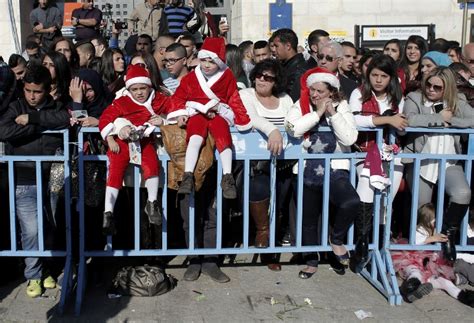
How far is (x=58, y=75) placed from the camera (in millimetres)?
5996

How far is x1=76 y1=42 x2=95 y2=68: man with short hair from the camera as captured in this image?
24.7 feet

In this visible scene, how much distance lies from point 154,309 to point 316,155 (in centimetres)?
184

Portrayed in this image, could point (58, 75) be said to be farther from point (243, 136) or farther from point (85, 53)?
point (243, 136)

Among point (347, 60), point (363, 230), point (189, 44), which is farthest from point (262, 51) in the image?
point (363, 230)

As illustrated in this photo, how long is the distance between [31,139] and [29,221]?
698mm

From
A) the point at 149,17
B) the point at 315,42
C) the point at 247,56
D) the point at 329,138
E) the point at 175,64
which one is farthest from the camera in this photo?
the point at 149,17

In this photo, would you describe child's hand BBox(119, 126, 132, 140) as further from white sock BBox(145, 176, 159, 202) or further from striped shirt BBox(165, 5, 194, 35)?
striped shirt BBox(165, 5, 194, 35)

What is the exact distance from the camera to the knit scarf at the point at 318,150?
5.59 meters

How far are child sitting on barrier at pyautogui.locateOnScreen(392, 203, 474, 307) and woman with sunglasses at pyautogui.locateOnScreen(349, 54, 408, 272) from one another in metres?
0.37

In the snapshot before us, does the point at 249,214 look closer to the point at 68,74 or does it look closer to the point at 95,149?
the point at 95,149

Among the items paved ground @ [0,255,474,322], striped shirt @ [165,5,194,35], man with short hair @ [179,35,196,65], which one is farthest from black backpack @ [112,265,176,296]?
striped shirt @ [165,5,194,35]

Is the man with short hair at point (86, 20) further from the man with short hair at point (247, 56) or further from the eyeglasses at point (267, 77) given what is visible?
the eyeglasses at point (267, 77)

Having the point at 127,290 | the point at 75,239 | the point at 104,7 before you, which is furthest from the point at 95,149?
the point at 104,7

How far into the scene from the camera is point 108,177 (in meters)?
5.28
